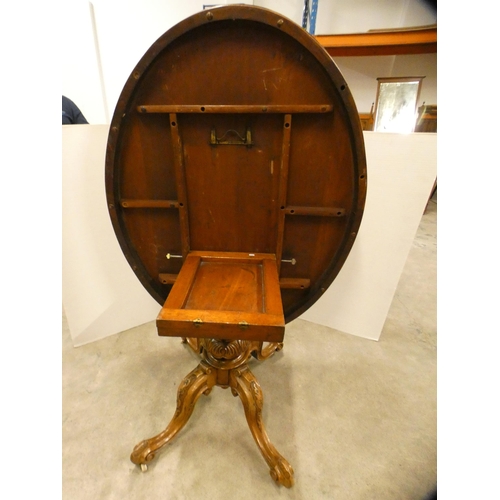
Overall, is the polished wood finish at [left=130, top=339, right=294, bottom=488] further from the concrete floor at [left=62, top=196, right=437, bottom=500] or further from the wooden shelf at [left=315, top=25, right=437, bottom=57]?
the wooden shelf at [left=315, top=25, right=437, bottom=57]

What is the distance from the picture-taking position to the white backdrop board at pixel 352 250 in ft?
3.56

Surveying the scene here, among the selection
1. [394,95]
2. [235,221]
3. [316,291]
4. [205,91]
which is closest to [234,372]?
[316,291]

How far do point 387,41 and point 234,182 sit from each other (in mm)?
2352

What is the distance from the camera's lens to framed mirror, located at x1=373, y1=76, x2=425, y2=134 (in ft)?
8.05

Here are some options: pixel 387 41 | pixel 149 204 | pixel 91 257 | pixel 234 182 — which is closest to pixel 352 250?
pixel 234 182

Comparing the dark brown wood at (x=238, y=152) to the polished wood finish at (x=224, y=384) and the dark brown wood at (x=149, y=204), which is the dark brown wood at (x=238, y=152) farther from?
the polished wood finish at (x=224, y=384)

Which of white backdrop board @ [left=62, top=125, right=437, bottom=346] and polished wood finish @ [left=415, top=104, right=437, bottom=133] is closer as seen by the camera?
white backdrop board @ [left=62, top=125, right=437, bottom=346]

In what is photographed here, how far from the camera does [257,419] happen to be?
0.90 metres

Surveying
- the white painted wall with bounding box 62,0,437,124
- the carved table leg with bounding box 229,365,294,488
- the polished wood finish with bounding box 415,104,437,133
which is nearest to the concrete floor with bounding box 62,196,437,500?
the carved table leg with bounding box 229,365,294,488

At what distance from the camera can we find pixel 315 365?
132 cm

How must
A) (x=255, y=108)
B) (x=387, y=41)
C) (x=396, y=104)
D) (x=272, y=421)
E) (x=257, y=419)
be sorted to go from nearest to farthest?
(x=255, y=108)
(x=257, y=419)
(x=272, y=421)
(x=387, y=41)
(x=396, y=104)

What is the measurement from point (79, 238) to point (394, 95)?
9.52 feet

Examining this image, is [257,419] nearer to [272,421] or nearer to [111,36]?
[272,421]

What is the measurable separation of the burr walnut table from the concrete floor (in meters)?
0.11
